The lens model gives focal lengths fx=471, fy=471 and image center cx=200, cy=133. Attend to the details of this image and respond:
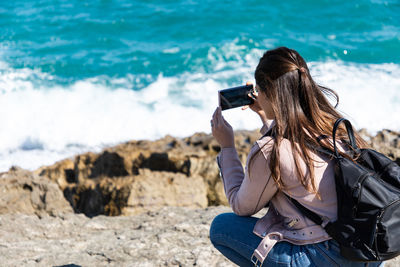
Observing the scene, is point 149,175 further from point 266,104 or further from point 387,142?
point 387,142

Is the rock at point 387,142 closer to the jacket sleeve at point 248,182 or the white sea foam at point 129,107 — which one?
the white sea foam at point 129,107

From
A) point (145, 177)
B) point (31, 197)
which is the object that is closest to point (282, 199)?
point (145, 177)

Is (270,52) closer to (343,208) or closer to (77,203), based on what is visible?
(343,208)

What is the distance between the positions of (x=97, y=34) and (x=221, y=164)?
442 inches

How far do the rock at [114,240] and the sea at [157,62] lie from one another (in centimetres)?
362

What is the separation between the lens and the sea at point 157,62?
8539 millimetres

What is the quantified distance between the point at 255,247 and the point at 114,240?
5.65 ft

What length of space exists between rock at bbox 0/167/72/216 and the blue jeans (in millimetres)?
Result: 2390

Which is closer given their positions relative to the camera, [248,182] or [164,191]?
[248,182]

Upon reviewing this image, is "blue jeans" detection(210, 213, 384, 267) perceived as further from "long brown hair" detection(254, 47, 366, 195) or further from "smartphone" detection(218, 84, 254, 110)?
"smartphone" detection(218, 84, 254, 110)

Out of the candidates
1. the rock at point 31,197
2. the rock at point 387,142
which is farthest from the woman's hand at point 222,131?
the rock at point 387,142

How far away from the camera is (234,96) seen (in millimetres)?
2371

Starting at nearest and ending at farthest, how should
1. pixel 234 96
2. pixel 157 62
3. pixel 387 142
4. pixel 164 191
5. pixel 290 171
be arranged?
1. pixel 290 171
2. pixel 234 96
3. pixel 164 191
4. pixel 387 142
5. pixel 157 62

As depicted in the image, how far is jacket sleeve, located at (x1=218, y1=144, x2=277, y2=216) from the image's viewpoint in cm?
189
